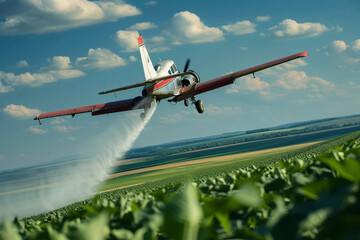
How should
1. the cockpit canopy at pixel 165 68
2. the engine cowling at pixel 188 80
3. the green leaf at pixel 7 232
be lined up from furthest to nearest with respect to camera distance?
1. the engine cowling at pixel 188 80
2. the cockpit canopy at pixel 165 68
3. the green leaf at pixel 7 232

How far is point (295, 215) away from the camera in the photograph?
1.32m

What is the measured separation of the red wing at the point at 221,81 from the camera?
31.6 meters

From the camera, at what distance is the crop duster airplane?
3028cm

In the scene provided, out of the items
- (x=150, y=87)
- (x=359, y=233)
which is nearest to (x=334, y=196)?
(x=359, y=233)

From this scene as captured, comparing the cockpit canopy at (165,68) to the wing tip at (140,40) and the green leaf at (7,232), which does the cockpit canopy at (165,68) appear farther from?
the green leaf at (7,232)

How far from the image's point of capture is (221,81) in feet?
108

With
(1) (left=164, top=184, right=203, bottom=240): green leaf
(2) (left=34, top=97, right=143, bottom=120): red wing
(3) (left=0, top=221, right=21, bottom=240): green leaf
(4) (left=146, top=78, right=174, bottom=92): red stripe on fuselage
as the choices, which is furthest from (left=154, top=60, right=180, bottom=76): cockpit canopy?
(1) (left=164, top=184, right=203, bottom=240): green leaf

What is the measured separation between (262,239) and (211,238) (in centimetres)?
18

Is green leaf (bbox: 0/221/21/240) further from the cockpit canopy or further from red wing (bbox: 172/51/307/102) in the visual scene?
the cockpit canopy

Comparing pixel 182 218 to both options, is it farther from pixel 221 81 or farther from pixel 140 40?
pixel 140 40

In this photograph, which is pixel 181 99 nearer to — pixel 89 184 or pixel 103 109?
pixel 103 109

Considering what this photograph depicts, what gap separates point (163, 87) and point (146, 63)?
11.2 feet

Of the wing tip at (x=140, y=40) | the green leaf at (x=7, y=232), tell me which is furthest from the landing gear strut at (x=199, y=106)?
the green leaf at (x=7, y=232)

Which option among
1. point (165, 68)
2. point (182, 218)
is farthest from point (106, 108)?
point (182, 218)
